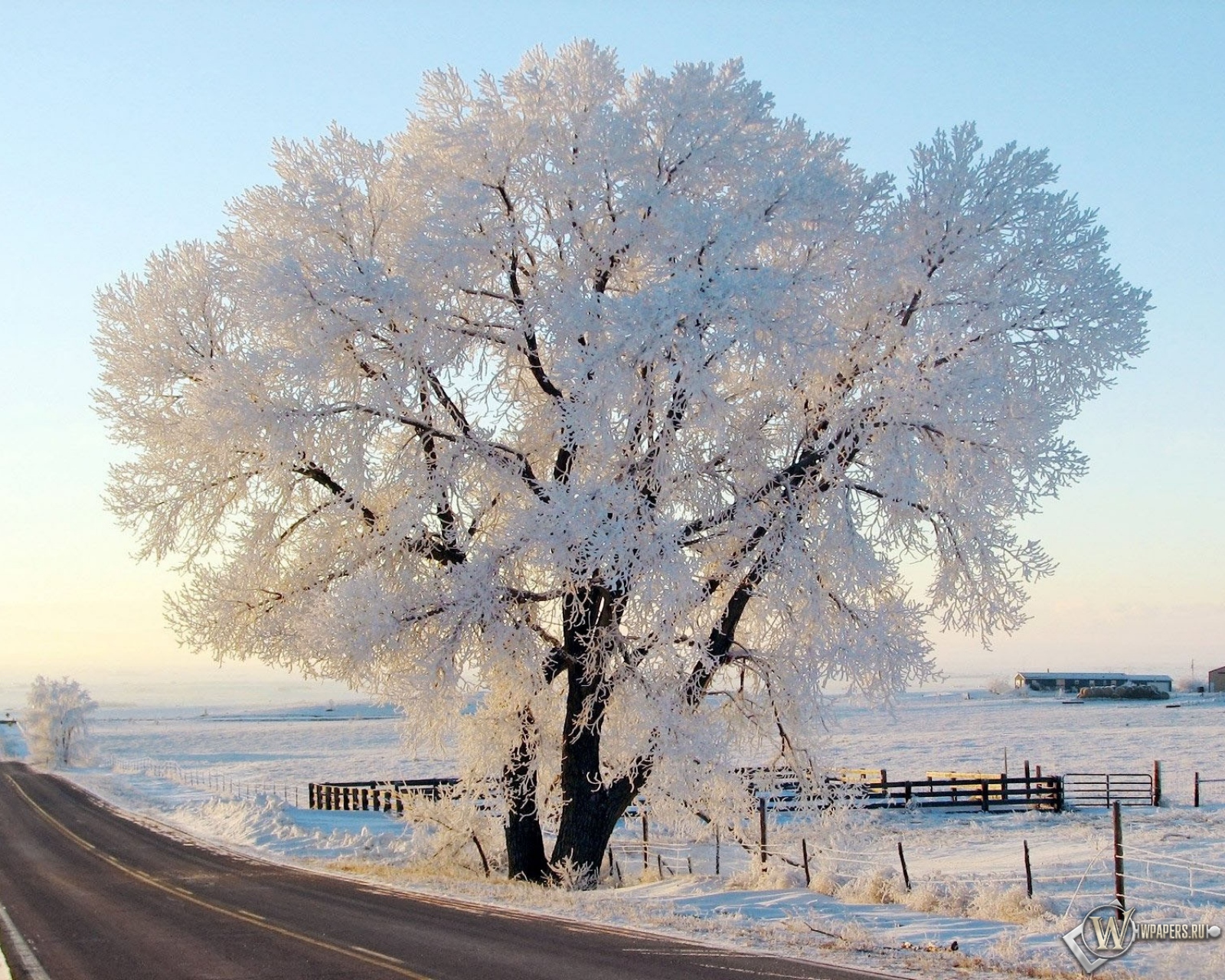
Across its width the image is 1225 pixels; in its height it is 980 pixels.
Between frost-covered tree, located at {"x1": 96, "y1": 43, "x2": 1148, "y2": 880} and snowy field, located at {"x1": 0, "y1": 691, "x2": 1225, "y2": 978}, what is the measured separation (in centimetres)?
218

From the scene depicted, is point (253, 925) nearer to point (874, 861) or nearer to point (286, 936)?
point (286, 936)

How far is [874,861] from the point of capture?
20.6m

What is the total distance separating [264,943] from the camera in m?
11.5

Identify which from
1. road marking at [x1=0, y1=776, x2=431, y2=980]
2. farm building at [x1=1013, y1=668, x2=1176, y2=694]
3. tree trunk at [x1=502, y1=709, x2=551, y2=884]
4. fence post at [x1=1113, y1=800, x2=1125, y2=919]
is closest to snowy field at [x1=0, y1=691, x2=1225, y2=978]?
fence post at [x1=1113, y1=800, x2=1125, y2=919]

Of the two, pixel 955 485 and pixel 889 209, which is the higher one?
pixel 889 209

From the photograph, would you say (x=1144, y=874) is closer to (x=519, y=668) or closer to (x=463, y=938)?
(x=519, y=668)

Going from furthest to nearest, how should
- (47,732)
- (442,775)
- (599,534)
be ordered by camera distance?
(47,732)
(442,775)
(599,534)

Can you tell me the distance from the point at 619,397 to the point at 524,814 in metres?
7.14

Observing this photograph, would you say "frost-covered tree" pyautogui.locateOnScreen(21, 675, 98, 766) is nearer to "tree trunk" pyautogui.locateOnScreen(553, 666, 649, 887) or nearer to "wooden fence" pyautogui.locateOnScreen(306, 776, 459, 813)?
"wooden fence" pyautogui.locateOnScreen(306, 776, 459, 813)

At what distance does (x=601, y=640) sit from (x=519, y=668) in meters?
1.46

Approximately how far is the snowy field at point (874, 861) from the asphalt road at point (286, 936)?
1.02 meters

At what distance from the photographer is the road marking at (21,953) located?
10258mm

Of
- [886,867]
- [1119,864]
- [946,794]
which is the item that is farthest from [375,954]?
[946,794]

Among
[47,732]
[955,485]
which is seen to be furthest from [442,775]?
[955,485]
